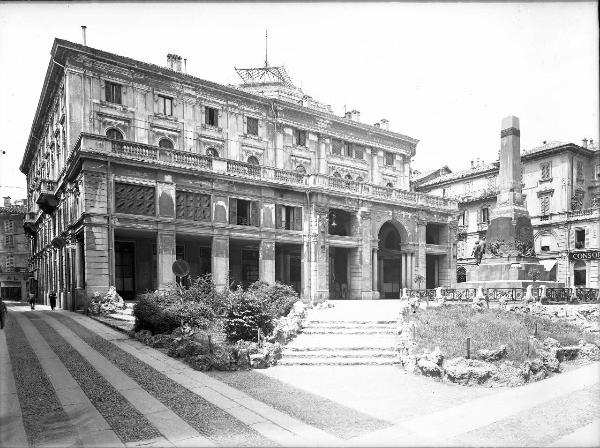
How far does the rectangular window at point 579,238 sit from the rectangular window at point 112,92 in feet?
151

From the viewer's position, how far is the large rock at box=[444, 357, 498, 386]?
9.69m

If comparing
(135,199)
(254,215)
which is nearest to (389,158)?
(254,215)

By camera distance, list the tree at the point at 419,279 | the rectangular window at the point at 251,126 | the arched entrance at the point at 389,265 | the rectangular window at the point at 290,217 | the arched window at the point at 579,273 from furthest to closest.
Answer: the arched window at the point at 579,273 < the arched entrance at the point at 389,265 < the rectangular window at the point at 251,126 < the tree at the point at 419,279 < the rectangular window at the point at 290,217

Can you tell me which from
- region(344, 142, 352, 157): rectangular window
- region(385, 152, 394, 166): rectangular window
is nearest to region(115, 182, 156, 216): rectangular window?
region(344, 142, 352, 157): rectangular window

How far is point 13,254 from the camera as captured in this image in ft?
192

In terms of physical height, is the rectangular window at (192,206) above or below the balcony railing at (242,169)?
below

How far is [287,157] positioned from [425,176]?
35.1m

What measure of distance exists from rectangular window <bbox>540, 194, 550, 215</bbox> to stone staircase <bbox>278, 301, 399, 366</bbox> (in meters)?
38.8

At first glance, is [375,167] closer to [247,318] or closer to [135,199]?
[135,199]

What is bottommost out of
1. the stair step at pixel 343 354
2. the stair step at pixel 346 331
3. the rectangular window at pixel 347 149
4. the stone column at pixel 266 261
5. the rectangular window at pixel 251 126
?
the stair step at pixel 343 354

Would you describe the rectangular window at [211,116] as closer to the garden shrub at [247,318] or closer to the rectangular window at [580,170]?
the garden shrub at [247,318]

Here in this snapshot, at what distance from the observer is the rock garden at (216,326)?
11375 millimetres

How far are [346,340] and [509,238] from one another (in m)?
11.0

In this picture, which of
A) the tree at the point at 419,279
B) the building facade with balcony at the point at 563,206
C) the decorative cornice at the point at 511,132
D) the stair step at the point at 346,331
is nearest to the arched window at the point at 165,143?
the stair step at the point at 346,331
